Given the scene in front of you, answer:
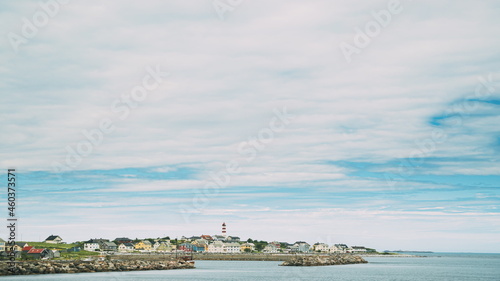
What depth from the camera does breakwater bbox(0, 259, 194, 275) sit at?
3430 inches

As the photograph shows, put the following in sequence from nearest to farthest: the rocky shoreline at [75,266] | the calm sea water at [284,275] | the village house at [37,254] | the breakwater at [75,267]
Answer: the calm sea water at [284,275] → the breakwater at [75,267] → the rocky shoreline at [75,266] → the village house at [37,254]

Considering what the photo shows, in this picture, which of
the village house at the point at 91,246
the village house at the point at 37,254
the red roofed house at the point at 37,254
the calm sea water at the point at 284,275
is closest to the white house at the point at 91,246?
the village house at the point at 91,246

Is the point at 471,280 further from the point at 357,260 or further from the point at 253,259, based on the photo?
the point at 253,259

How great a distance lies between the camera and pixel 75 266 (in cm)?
9706

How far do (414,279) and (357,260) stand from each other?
66180 mm

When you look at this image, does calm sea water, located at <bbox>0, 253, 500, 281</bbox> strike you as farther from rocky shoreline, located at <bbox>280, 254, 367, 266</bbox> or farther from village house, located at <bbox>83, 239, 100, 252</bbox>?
village house, located at <bbox>83, 239, 100, 252</bbox>

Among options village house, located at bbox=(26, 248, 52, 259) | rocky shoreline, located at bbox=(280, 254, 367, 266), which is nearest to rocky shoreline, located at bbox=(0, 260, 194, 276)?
village house, located at bbox=(26, 248, 52, 259)

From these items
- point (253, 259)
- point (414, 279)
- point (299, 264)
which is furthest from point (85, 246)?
point (414, 279)

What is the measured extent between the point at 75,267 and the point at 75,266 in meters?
0.47

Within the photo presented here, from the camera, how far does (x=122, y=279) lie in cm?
8119

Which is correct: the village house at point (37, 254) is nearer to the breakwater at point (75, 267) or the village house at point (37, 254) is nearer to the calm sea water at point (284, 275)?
the breakwater at point (75, 267)

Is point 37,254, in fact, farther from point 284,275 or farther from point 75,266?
point 284,275

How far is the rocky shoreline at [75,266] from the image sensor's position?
87.2 m

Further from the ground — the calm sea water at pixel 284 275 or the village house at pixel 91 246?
the village house at pixel 91 246
